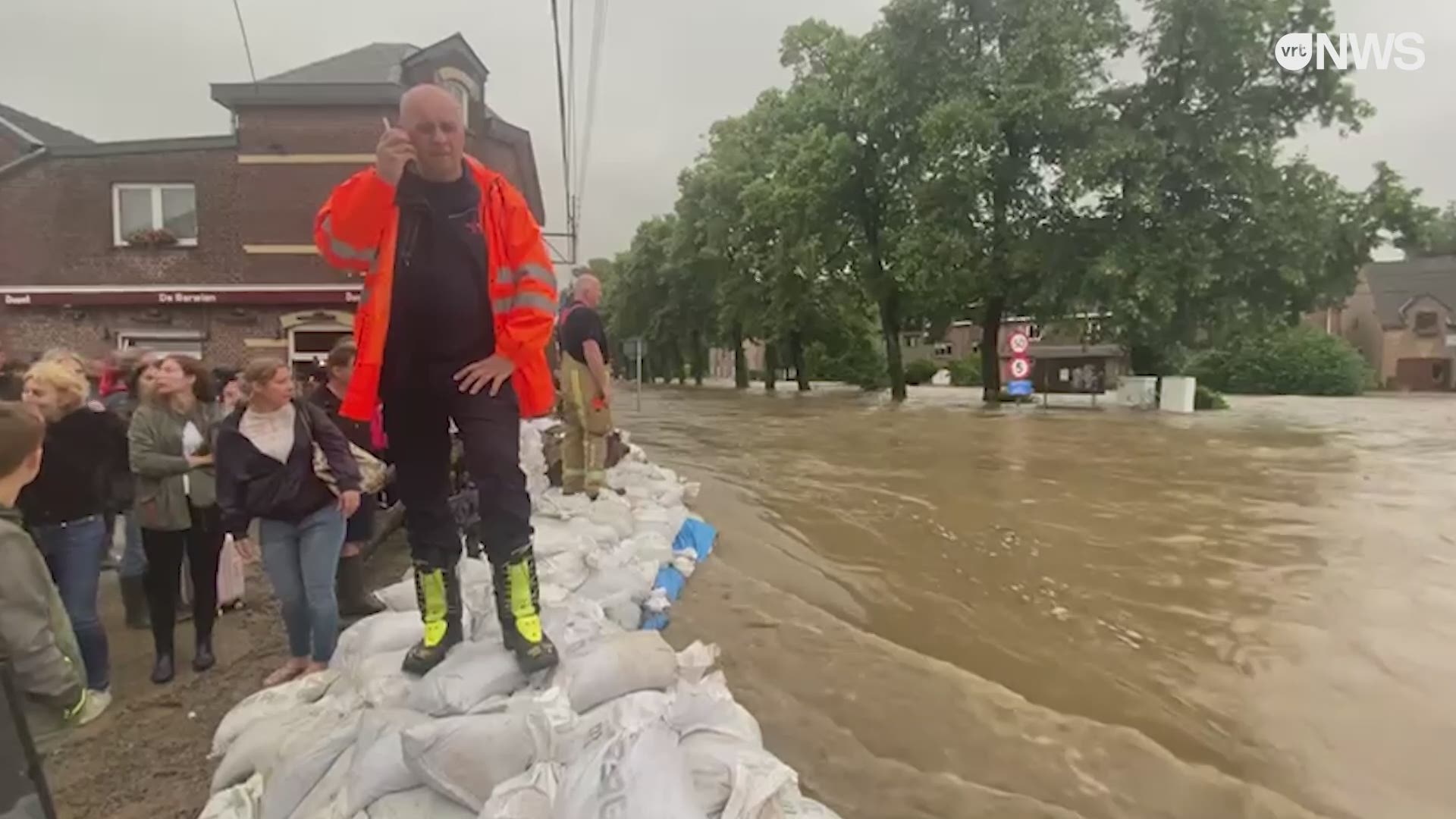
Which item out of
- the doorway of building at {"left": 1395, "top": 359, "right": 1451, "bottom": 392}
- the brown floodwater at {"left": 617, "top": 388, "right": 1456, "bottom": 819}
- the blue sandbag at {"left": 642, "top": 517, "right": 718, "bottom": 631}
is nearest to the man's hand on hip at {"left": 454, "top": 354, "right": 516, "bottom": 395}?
the brown floodwater at {"left": 617, "top": 388, "right": 1456, "bottom": 819}

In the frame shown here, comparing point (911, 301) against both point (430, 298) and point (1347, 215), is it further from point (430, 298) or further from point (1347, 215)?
point (430, 298)

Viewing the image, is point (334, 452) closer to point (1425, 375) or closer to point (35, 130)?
point (35, 130)

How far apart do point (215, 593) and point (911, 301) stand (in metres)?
21.8

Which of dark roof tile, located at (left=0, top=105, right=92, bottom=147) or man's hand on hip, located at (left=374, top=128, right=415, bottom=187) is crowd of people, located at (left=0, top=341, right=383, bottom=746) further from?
dark roof tile, located at (left=0, top=105, right=92, bottom=147)

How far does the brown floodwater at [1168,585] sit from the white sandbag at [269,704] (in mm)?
1739

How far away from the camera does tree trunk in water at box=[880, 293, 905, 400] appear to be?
79.8ft

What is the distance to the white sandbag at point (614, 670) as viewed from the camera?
7.86 feet

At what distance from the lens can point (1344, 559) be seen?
17.7 feet

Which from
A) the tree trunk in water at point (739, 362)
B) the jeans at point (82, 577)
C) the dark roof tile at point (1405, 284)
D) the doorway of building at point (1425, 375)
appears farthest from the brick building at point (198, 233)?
the doorway of building at point (1425, 375)

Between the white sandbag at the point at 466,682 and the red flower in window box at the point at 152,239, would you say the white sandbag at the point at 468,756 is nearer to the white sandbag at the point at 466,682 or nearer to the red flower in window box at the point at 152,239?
the white sandbag at the point at 466,682

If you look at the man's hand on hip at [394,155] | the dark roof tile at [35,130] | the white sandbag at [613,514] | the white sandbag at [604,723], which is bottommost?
the white sandbag at [613,514]

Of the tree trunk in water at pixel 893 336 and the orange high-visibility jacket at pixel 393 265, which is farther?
the tree trunk in water at pixel 893 336

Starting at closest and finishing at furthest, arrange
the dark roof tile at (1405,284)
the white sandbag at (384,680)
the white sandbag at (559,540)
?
the white sandbag at (384,680), the white sandbag at (559,540), the dark roof tile at (1405,284)

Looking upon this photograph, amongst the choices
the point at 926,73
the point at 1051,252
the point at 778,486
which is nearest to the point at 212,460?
the point at 778,486
